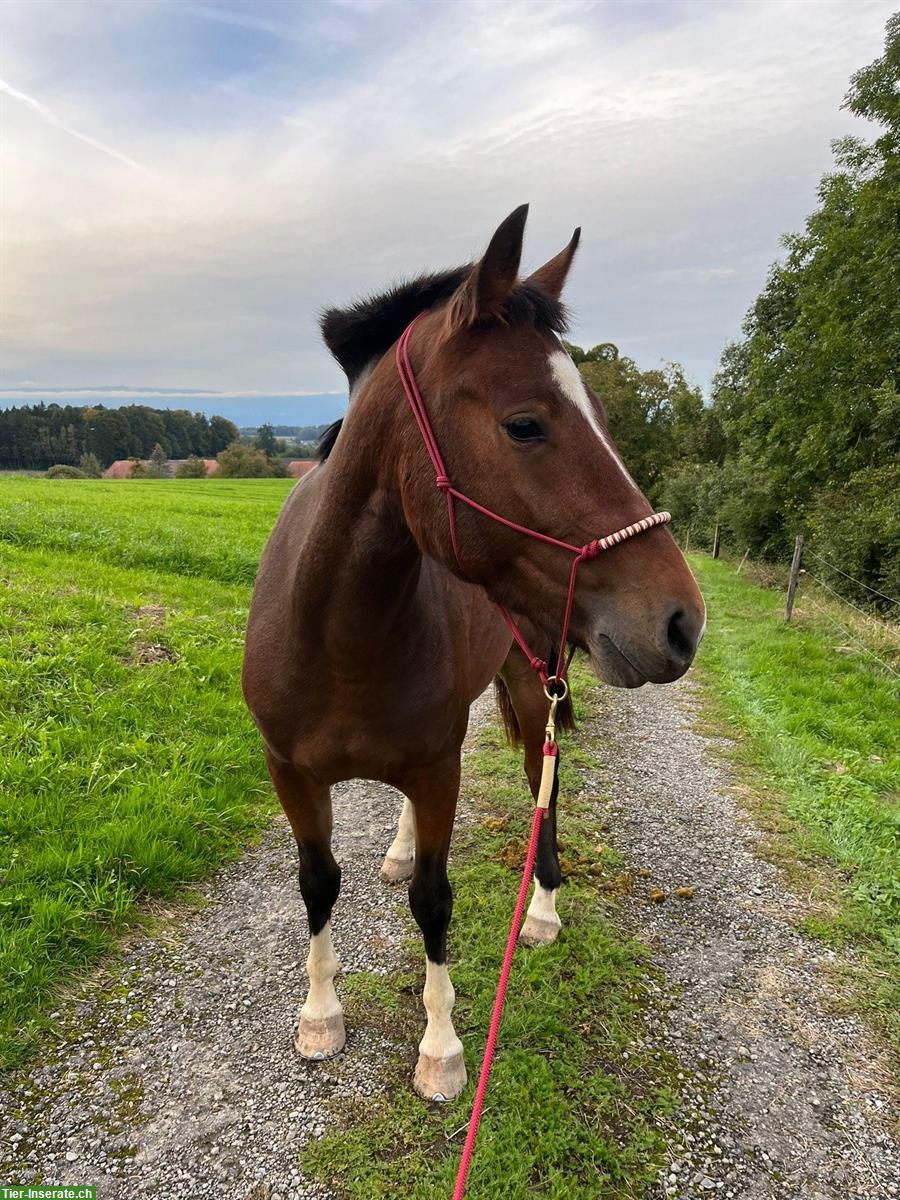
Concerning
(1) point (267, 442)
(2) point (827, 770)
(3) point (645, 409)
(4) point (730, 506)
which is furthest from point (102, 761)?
(1) point (267, 442)

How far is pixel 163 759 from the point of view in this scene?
4582mm

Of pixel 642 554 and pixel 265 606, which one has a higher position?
pixel 642 554

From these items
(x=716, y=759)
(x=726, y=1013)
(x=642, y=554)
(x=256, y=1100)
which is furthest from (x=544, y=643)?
(x=716, y=759)

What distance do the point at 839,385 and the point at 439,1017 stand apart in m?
16.5

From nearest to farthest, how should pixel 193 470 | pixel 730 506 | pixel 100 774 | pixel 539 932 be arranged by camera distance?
1. pixel 539 932
2. pixel 100 774
3. pixel 730 506
4. pixel 193 470

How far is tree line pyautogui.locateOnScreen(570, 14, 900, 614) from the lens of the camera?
12070 mm

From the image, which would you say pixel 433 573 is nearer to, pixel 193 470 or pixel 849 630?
pixel 849 630

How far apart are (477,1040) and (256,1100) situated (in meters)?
0.98

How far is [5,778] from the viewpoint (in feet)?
13.1

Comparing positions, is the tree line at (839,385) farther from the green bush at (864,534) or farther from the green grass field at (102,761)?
the green grass field at (102,761)

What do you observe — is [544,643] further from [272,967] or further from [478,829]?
[272,967]

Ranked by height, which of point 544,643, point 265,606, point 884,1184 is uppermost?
point 265,606

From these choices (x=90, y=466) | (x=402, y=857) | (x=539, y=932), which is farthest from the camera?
(x=90, y=466)

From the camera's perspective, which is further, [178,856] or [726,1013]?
[178,856]
